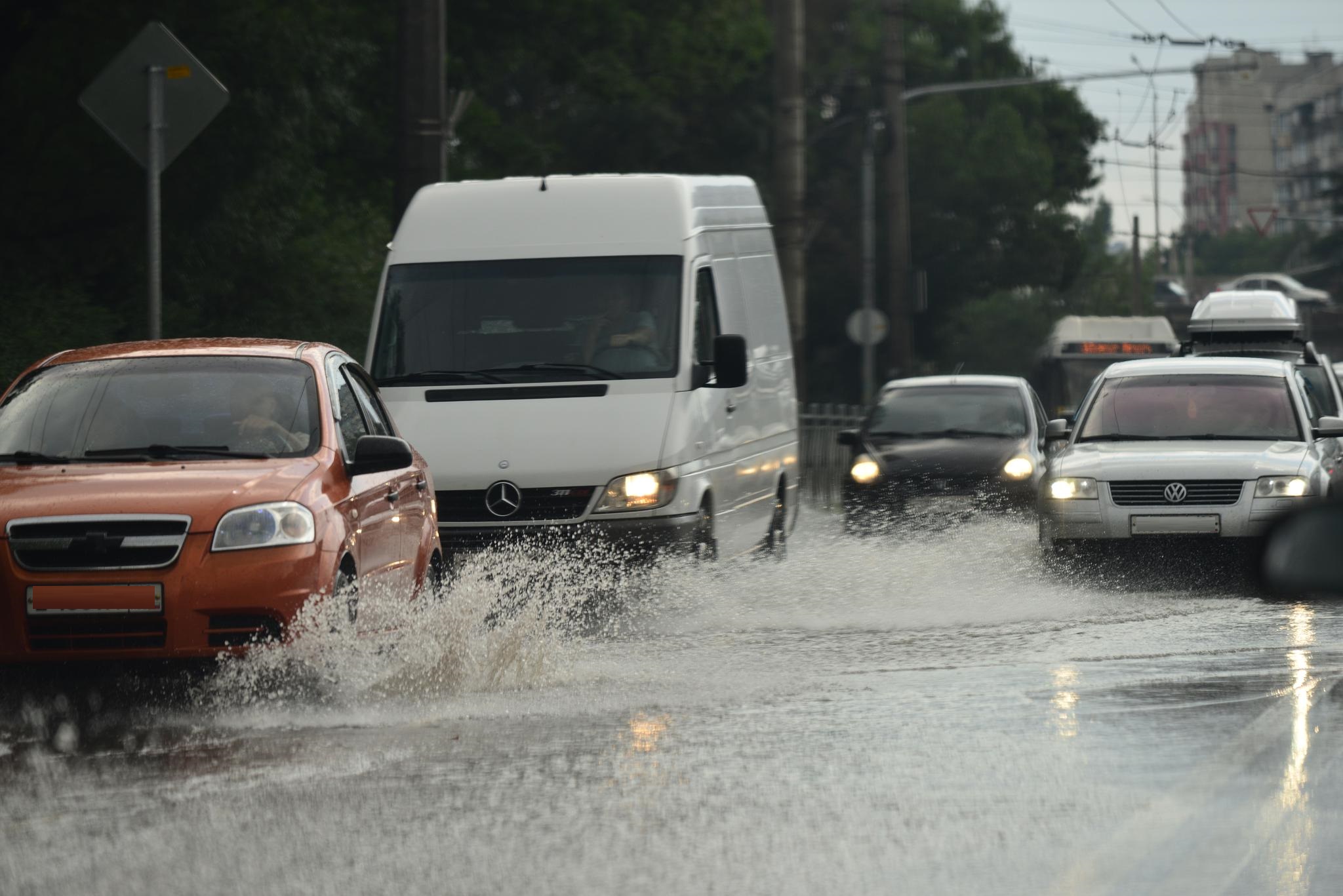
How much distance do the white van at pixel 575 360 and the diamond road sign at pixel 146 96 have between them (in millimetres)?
1852

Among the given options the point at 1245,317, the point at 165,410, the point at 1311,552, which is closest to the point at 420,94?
the point at 165,410

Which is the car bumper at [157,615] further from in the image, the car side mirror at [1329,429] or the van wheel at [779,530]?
the car side mirror at [1329,429]

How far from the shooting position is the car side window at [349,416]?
1009 cm

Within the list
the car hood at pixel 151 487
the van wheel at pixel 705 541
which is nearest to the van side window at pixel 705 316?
the van wheel at pixel 705 541

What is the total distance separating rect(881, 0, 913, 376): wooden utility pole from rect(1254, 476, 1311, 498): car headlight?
81.9 feet

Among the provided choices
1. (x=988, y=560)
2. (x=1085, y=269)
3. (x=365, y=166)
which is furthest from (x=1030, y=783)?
(x=1085, y=269)

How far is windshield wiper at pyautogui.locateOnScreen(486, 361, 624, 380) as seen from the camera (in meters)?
13.5

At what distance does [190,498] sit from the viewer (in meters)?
8.76

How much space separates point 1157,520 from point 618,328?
3739 mm

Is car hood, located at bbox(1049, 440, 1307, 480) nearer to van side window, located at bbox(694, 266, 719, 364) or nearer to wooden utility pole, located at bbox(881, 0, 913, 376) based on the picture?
van side window, located at bbox(694, 266, 719, 364)

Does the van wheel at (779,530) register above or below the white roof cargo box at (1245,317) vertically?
below

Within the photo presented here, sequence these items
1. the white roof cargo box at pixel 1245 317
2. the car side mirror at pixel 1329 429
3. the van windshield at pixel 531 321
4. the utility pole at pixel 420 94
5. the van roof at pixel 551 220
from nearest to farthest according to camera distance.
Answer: the van windshield at pixel 531 321 < the van roof at pixel 551 220 < the car side mirror at pixel 1329 429 < the utility pole at pixel 420 94 < the white roof cargo box at pixel 1245 317

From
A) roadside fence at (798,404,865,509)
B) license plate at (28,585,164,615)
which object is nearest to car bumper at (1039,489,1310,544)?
license plate at (28,585,164,615)

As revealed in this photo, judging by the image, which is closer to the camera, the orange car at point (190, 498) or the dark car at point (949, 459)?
the orange car at point (190, 498)
